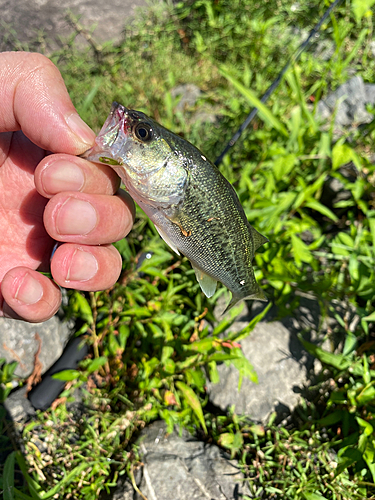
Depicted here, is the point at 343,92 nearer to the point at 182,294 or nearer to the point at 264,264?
the point at 264,264

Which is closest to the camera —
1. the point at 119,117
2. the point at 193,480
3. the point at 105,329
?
the point at 119,117

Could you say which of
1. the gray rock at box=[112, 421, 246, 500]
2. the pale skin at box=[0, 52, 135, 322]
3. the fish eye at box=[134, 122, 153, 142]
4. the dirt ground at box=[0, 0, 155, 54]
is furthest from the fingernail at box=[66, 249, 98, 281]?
the dirt ground at box=[0, 0, 155, 54]

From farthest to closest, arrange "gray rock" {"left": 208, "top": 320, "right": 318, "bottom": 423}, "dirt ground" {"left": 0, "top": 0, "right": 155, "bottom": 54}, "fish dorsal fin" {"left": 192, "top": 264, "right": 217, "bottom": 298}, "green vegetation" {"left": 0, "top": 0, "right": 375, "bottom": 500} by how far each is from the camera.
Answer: "dirt ground" {"left": 0, "top": 0, "right": 155, "bottom": 54}, "gray rock" {"left": 208, "top": 320, "right": 318, "bottom": 423}, "green vegetation" {"left": 0, "top": 0, "right": 375, "bottom": 500}, "fish dorsal fin" {"left": 192, "top": 264, "right": 217, "bottom": 298}

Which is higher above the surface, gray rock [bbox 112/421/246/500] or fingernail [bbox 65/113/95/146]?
fingernail [bbox 65/113/95/146]

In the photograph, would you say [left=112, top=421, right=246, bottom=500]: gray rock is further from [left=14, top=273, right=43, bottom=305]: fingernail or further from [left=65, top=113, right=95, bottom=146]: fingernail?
[left=65, top=113, right=95, bottom=146]: fingernail

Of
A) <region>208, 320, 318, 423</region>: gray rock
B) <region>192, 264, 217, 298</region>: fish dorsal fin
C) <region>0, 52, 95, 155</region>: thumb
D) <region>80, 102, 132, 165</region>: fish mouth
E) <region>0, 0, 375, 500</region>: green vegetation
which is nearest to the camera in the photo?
<region>80, 102, 132, 165</region>: fish mouth

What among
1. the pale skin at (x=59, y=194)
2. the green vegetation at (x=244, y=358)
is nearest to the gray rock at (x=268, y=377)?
the green vegetation at (x=244, y=358)

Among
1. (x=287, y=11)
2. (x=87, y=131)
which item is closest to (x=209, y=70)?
(x=287, y=11)

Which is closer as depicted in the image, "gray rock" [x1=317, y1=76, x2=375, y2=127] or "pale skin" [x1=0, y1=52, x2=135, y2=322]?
"pale skin" [x1=0, y1=52, x2=135, y2=322]
